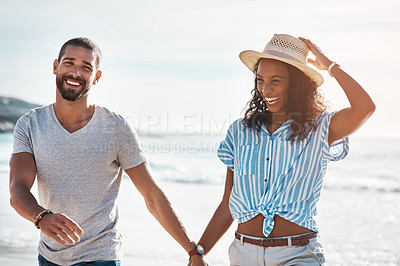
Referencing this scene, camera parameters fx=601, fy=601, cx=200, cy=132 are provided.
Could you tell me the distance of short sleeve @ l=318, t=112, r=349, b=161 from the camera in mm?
2957

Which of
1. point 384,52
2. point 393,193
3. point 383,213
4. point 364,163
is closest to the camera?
point 383,213

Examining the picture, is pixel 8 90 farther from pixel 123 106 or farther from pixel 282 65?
pixel 282 65

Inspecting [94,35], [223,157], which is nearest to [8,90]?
[94,35]

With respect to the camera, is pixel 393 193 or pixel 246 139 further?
pixel 393 193

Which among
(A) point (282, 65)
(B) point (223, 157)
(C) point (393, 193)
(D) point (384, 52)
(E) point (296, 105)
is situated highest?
(D) point (384, 52)

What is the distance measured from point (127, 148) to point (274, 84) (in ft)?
2.74

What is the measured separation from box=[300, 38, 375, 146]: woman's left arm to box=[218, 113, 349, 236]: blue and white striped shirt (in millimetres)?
50

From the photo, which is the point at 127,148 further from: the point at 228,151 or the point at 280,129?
the point at 280,129

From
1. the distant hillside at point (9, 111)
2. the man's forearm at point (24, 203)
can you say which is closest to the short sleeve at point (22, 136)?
the man's forearm at point (24, 203)

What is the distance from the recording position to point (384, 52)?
660 inches

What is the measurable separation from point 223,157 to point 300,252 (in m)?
0.69

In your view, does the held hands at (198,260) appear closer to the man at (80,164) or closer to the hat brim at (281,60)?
the man at (80,164)

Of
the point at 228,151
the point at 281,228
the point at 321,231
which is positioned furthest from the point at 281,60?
the point at 321,231

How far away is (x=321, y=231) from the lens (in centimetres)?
840
